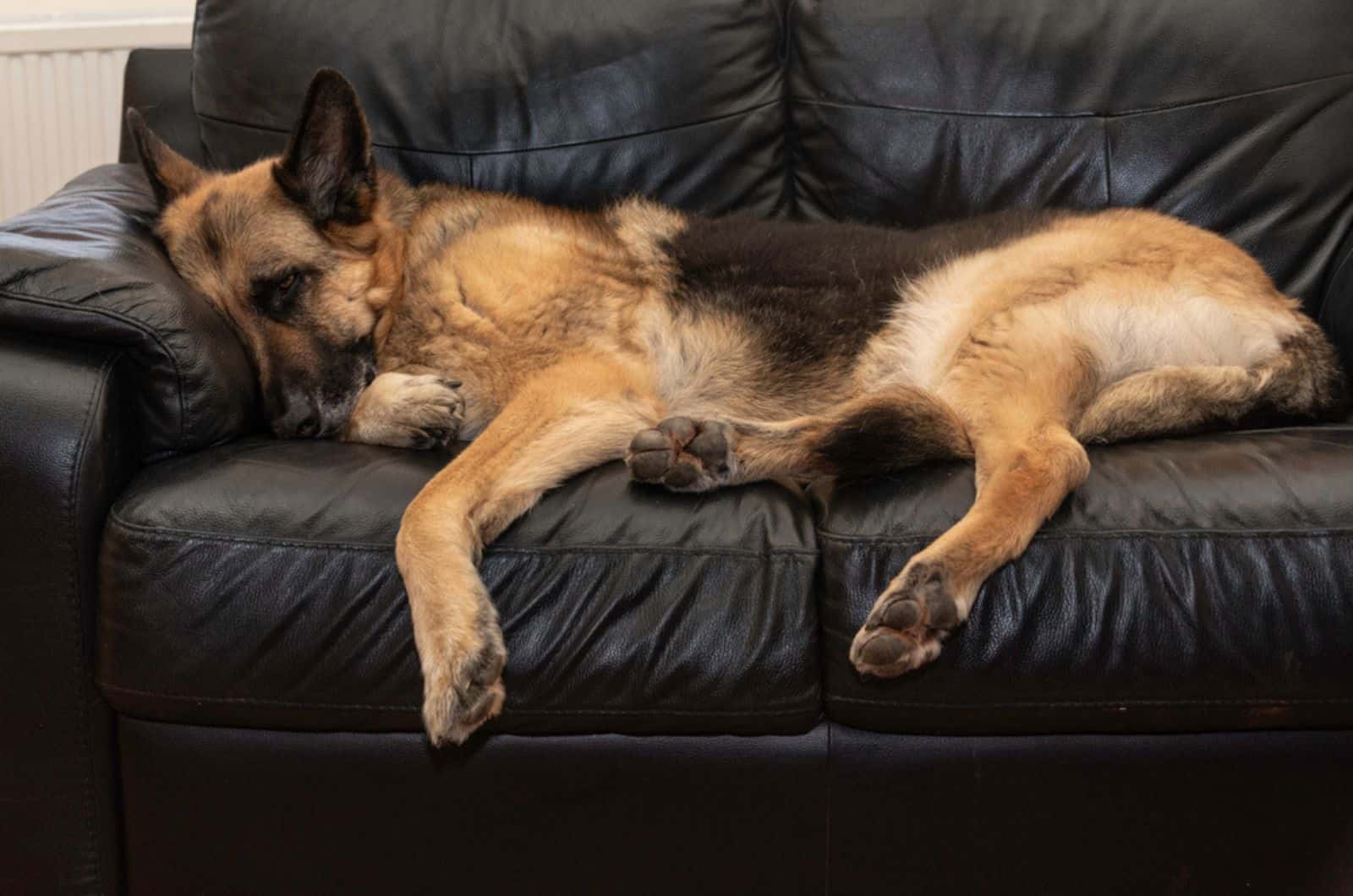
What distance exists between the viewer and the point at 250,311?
8.30 ft

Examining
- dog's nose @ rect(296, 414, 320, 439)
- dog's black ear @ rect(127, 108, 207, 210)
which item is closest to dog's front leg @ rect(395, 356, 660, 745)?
dog's nose @ rect(296, 414, 320, 439)

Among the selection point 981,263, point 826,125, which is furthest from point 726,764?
point 826,125

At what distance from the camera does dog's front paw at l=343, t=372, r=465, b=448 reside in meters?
2.40

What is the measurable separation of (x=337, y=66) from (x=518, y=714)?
2016mm

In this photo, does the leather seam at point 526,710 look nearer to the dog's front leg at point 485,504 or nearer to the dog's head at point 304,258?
the dog's front leg at point 485,504

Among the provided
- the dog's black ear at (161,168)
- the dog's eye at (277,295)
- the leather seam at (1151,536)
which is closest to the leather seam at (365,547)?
the leather seam at (1151,536)

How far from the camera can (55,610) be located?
6.57 ft

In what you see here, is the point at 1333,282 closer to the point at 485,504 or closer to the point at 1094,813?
the point at 1094,813

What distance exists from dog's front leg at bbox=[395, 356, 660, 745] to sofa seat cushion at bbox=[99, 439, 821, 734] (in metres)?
0.06

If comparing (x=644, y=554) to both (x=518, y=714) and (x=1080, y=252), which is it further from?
(x=1080, y=252)

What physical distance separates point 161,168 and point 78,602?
124 cm

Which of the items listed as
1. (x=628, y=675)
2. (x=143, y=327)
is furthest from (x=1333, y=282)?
(x=143, y=327)

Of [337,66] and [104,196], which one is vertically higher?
[337,66]

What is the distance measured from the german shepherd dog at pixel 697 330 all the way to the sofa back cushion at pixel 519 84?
0.29m
